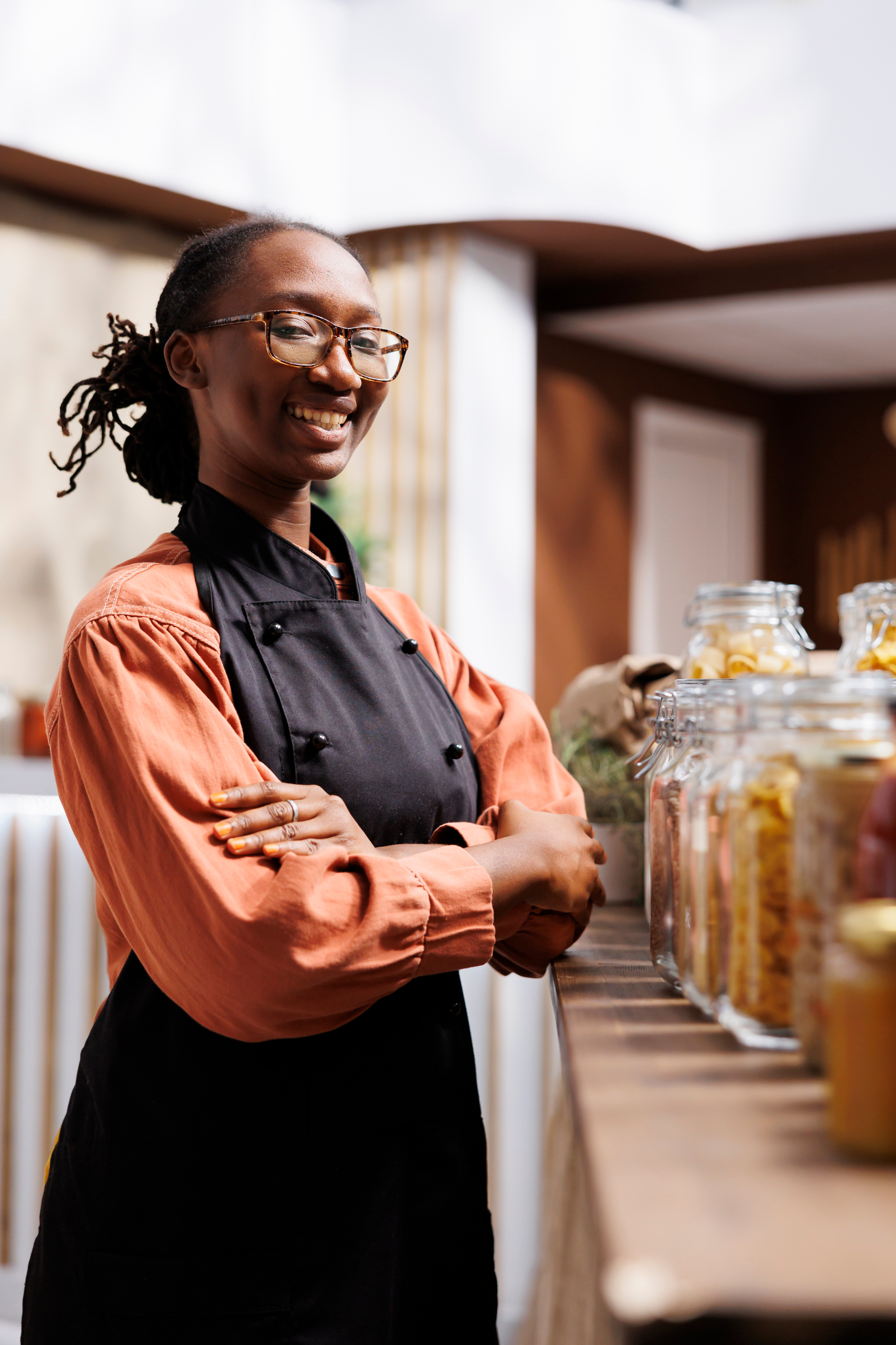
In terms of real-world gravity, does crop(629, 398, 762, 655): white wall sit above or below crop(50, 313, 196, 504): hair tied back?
above

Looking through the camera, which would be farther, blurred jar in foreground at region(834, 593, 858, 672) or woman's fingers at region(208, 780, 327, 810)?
blurred jar in foreground at region(834, 593, 858, 672)

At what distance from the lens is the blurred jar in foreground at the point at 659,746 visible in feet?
3.26

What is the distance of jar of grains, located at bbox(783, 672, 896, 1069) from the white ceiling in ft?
14.1

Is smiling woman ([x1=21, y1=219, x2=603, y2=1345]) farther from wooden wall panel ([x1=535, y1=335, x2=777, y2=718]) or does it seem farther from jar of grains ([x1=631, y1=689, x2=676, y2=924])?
wooden wall panel ([x1=535, y1=335, x2=777, y2=718])

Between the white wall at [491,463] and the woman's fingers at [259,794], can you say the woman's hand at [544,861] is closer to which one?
the woman's fingers at [259,794]

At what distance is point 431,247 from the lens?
4309 millimetres

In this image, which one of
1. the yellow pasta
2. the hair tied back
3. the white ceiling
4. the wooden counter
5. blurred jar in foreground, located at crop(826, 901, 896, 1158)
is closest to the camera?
the wooden counter

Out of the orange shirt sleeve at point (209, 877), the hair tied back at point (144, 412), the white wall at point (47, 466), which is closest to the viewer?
the orange shirt sleeve at point (209, 877)

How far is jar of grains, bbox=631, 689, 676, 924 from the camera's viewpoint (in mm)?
996


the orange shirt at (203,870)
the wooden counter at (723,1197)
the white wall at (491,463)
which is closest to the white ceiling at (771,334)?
the white wall at (491,463)

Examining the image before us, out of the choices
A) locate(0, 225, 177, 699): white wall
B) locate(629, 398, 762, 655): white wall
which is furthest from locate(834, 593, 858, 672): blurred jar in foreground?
locate(629, 398, 762, 655): white wall

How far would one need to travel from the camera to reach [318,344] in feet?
3.49

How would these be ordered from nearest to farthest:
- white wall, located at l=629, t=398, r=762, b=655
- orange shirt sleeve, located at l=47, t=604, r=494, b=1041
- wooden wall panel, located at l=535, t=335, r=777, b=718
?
orange shirt sleeve, located at l=47, t=604, r=494, b=1041 < wooden wall panel, located at l=535, t=335, r=777, b=718 < white wall, located at l=629, t=398, r=762, b=655

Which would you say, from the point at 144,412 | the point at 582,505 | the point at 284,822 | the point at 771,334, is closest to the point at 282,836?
the point at 284,822
